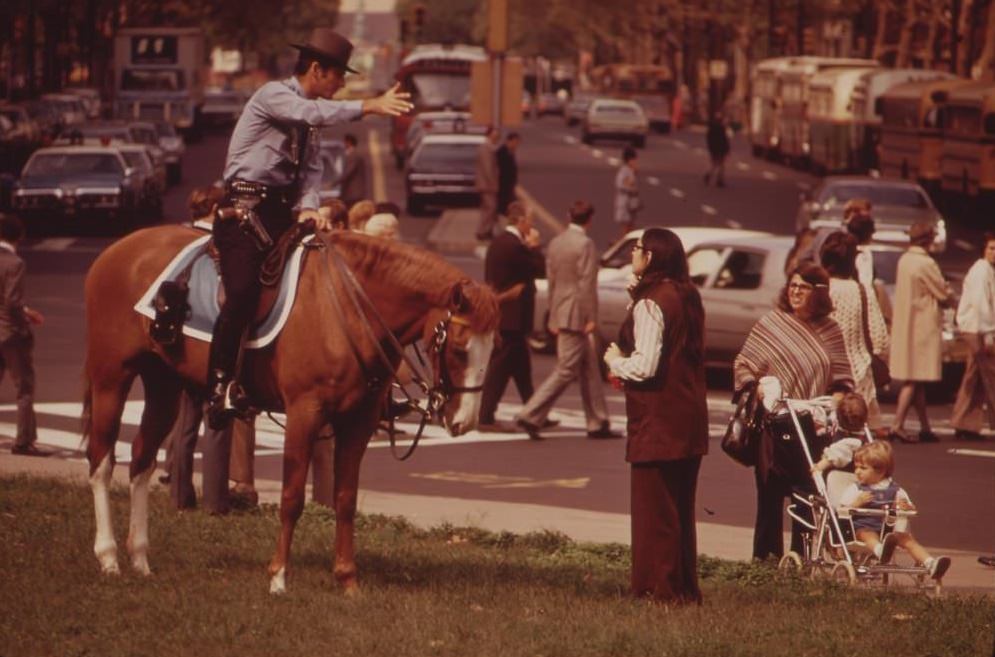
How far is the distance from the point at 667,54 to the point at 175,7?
48.1 m

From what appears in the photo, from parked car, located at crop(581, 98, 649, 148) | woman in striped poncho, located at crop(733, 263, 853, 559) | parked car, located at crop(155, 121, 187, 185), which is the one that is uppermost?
woman in striped poncho, located at crop(733, 263, 853, 559)

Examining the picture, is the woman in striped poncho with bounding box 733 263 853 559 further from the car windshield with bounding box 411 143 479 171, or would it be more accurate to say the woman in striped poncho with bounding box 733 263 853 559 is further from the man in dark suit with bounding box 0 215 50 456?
the car windshield with bounding box 411 143 479 171

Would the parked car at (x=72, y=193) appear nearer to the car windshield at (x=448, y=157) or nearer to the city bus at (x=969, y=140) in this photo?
the car windshield at (x=448, y=157)

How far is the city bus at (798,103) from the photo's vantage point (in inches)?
2865

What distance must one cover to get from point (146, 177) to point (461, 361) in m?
35.6

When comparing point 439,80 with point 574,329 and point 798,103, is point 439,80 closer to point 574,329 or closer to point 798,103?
point 798,103

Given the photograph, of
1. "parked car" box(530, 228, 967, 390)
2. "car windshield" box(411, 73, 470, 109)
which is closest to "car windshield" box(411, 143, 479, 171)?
"car windshield" box(411, 73, 470, 109)

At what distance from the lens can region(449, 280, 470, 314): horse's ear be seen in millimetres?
10633

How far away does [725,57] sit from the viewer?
127312mm

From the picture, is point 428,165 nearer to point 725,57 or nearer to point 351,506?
point 351,506

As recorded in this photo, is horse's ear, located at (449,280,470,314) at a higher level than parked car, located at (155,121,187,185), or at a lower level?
higher

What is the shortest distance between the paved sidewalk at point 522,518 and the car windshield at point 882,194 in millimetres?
23989

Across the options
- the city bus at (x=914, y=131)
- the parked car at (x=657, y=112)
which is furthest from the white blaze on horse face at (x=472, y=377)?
the parked car at (x=657, y=112)

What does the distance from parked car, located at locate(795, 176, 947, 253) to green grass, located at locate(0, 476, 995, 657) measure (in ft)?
81.2
